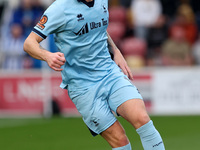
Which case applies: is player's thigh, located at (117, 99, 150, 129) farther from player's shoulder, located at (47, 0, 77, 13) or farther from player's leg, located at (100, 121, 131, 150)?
player's shoulder, located at (47, 0, 77, 13)

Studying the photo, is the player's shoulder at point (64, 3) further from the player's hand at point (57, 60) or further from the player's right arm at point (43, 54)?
the player's hand at point (57, 60)

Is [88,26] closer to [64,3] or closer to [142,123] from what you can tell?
[64,3]

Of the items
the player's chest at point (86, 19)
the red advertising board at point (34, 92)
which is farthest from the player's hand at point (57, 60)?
the red advertising board at point (34, 92)

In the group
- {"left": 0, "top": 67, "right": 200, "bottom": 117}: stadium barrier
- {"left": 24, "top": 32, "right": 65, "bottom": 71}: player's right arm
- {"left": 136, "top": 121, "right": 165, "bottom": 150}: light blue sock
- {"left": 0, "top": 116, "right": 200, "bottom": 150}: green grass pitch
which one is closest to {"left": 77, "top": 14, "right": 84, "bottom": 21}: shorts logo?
{"left": 24, "top": 32, "right": 65, "bottom": 71}: player's right arm

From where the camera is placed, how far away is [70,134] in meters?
10.4

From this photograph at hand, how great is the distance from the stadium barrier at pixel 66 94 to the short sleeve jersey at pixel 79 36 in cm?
780

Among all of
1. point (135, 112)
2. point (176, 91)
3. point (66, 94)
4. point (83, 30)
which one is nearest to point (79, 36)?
point (83, 30)

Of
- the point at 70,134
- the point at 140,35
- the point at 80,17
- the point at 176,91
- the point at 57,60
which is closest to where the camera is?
the point at 57,60

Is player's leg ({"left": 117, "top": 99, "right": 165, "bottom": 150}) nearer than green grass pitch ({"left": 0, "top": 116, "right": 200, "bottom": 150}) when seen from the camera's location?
Yes

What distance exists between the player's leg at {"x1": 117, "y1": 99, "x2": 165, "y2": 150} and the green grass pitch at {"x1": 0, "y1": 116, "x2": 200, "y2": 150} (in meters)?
3.00

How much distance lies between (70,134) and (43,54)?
18.1ft

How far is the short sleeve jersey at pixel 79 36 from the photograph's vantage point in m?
5.29

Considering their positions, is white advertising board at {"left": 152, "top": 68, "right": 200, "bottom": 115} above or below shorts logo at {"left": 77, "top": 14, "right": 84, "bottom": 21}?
below

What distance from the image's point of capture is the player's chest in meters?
5.36
